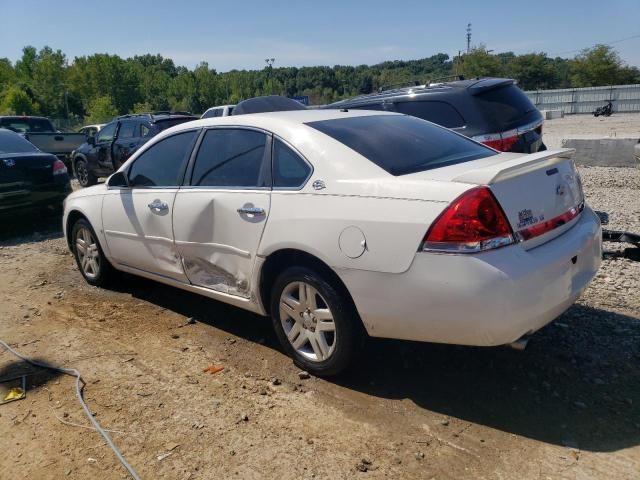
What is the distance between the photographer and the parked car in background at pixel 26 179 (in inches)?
311

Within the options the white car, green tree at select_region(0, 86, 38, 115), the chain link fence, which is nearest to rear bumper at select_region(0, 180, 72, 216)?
the white car

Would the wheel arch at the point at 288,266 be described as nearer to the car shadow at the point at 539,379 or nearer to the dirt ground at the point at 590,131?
the car shadow at the point at 539,379

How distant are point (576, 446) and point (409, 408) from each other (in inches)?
33.4

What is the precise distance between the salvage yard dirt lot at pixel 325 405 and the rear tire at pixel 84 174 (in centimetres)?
1025

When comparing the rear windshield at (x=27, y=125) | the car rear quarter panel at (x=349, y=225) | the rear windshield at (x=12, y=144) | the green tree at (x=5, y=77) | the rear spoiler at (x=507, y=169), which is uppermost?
the green tree at (x=5, y=77)

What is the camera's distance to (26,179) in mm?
8109

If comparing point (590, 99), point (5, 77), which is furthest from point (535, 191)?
point (5, 77)

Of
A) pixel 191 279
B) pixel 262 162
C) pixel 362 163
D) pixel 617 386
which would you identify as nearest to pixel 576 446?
pixel 617 386

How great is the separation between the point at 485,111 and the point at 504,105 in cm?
31

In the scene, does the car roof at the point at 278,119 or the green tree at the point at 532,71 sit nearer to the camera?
the car roof at the point at 278,119

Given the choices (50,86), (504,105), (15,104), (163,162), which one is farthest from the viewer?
(50,86)

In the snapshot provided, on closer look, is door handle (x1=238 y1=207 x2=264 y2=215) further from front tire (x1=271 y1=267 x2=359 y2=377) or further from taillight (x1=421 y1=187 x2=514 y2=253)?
taillight (x1=421 y1=187 x2=514 y2=253)

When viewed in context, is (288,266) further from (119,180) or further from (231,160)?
(119,180)

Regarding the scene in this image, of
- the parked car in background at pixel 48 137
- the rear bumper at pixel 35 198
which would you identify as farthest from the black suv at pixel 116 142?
the rear bumper at pixel 35 198
